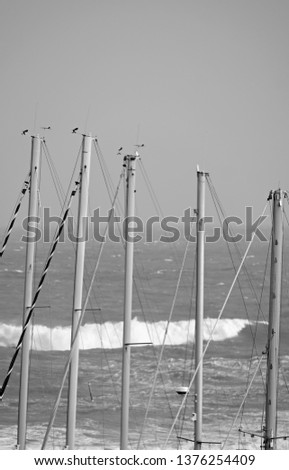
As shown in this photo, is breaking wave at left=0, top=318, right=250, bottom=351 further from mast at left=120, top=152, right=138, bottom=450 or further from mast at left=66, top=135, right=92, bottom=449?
mast at left=120, top=152, right=138, bottom=450

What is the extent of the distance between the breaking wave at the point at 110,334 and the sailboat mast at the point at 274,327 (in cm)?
4136

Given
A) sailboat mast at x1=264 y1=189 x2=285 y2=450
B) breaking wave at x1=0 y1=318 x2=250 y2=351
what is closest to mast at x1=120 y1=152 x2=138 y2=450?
sailboat mast at x1=264 y1=189 x2=285 y2=450

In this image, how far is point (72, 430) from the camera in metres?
24.4

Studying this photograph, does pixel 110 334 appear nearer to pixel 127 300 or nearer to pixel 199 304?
pixel 199 304

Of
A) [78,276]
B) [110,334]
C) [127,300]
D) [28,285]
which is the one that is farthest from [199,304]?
[110,334]

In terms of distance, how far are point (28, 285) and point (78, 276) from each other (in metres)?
2.34

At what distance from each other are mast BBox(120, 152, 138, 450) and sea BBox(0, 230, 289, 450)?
0.89 m

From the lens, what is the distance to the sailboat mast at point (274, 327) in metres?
21.6

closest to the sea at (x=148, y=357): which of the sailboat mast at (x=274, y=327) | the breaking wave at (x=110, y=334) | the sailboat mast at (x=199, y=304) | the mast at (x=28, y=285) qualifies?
the breaking wave at (x=110, y=334)

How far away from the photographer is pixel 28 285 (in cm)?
2675

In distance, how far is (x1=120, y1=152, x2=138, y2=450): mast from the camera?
23828mm

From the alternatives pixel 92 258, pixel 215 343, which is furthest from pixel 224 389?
pixel 92 258
